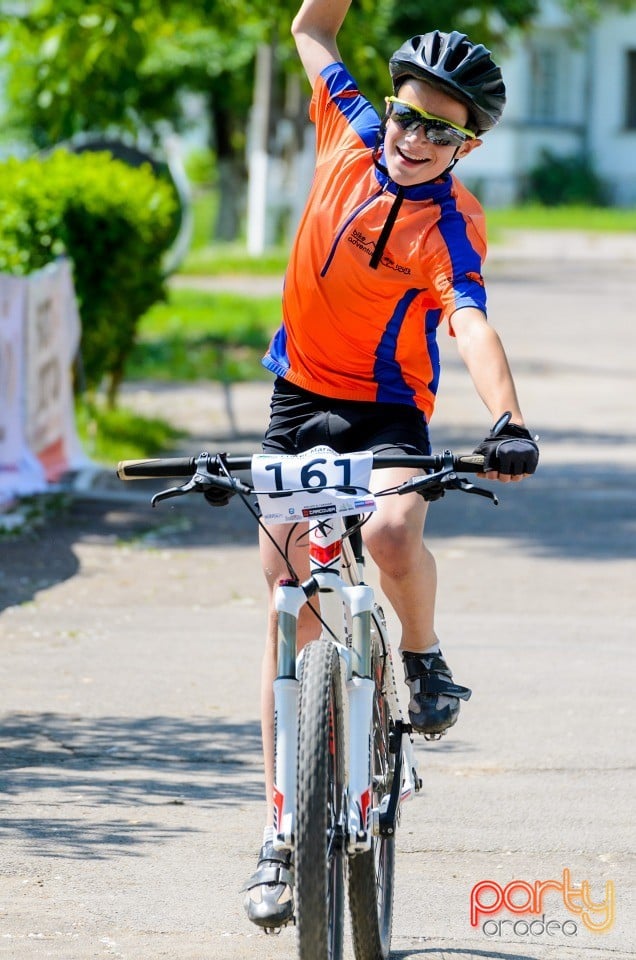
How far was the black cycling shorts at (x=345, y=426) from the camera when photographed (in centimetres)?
441

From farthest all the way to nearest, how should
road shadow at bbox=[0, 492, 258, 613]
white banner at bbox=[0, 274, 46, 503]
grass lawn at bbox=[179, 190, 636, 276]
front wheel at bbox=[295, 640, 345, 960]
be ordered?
grass lawn at bbox=[179, 190, 636, 276]
white banner at bbox=[0, 274, 46, 503]
road shadow at bbox=[0, 492, 258, 613]
front wheel at bbox=[295, 640, 345, 960]

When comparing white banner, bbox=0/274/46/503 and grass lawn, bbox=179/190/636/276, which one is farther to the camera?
grass lawn, bbox=179/190/636/276

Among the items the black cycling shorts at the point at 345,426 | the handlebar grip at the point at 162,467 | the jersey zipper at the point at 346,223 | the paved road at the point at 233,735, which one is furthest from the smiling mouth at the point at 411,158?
the paved road at the point at 233,735

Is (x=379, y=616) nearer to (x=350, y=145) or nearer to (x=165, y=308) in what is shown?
(x=350, y=145)

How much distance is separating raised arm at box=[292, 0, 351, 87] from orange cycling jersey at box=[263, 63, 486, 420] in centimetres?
45

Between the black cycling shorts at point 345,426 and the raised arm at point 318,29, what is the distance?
103 centimetres

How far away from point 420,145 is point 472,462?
99cm

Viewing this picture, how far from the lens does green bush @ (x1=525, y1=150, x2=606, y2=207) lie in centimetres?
5394

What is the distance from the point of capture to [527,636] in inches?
307

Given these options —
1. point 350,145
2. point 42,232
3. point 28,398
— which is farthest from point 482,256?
point 42,232

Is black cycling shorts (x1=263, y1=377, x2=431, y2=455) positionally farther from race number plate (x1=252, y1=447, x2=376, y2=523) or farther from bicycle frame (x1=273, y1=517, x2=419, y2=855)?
race number plate (x1=252, y1=447, x2=376, y2=523)

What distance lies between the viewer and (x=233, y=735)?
20.4ft

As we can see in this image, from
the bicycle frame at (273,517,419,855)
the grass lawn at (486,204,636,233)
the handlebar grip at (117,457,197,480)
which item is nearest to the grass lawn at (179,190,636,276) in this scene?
the grass lawn at (486,204,636,233)

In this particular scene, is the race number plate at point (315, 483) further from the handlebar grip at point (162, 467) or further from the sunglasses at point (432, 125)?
the sunglasses at point (432, 125)
